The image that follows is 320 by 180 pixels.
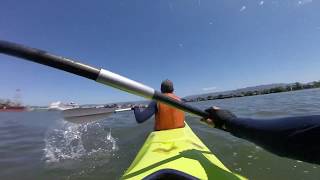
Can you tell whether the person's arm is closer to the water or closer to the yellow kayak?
the yellow kayak

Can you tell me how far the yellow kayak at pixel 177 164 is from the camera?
12.3 feet

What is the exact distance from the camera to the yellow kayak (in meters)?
3.74

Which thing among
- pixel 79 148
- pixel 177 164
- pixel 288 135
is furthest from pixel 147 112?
pixel 79 148

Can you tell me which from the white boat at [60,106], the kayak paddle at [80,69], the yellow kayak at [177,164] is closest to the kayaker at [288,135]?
the yellow kayak at [177,164]

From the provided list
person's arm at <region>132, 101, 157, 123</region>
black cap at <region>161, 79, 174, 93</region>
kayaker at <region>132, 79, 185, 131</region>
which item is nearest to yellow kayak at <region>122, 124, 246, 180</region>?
kayaker at <region>132, 79, 185, 131</region>

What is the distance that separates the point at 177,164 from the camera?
4020 millimetres

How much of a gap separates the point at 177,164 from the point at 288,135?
2.13 metres

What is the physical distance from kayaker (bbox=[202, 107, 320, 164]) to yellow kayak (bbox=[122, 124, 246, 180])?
101 centimetres

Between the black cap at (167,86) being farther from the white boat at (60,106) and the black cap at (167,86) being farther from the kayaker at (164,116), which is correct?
the white boat at (60,106)

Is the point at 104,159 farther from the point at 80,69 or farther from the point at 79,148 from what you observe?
the point at 80,69

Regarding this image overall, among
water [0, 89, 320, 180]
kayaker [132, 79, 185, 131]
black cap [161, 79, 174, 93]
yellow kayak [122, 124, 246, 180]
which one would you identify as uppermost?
black cap [161, 79, 174, 93]

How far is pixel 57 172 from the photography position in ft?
26.6

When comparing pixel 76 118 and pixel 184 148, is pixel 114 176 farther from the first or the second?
pixel 184 148

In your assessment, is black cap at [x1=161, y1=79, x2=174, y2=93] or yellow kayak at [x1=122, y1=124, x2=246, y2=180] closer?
yellow kayak at [x1=122, y1=124, x2=246, y2=180]
